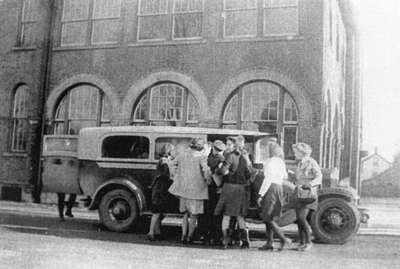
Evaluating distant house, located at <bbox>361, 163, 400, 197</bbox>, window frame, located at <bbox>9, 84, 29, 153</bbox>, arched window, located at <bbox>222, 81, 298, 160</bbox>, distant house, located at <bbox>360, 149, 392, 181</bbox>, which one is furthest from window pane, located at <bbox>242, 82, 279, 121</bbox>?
distant house, located at <bbox>360, 149, 392, 181</bbox>

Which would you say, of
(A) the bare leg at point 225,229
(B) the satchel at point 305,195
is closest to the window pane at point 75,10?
(A) the bare leg at point 225,229


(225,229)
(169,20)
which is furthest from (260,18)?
(225,229)

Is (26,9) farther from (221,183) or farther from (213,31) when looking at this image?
(221,183)

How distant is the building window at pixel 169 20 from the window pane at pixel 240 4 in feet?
2.83

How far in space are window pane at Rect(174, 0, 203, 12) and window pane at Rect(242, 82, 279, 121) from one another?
9.79 feet

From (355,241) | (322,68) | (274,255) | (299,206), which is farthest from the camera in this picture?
(322,68)

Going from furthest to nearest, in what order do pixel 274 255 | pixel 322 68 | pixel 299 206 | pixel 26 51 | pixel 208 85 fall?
pixel 26 51, pixel 208 85, pixel 322 68, pixel 299 206, pixel 274 255

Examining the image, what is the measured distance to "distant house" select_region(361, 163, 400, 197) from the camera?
41062 mm

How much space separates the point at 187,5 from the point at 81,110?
483 centimetres

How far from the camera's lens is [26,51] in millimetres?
16781

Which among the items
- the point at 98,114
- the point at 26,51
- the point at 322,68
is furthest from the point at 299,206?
the point at 26,51

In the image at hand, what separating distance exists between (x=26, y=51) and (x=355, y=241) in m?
12.7

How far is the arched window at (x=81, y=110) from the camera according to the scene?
15516mm

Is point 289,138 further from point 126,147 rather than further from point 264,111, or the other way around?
point 126,147
